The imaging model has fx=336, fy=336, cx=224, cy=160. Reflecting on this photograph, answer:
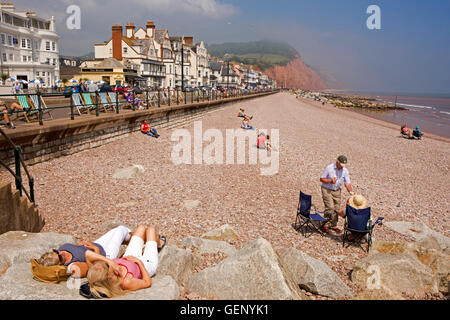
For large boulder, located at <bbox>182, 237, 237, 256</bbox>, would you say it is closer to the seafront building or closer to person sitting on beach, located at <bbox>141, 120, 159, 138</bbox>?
person sitting on beach, located at <bbox>141, 120, 159, 138</bbox>

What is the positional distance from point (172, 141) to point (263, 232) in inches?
364

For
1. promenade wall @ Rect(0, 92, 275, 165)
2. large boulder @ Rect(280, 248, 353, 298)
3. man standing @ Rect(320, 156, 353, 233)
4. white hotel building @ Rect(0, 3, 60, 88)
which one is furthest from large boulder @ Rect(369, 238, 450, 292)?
white hotel building @ Rect(0, 3, 60, 88)

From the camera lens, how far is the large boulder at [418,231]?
6281 mm

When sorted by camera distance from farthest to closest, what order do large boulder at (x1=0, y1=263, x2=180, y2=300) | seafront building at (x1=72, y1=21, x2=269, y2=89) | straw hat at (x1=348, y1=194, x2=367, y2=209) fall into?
seafront building at (x1=72, y1=21, x2=269, y2=89) → straw hat at (x1=348, y1=194, x2=367, y2=209) → large boulder at (x1=0, y1=263, x2=180, y2=300)

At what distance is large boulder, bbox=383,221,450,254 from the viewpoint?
628cm

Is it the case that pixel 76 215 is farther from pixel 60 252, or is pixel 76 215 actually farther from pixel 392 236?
pixel 392 236

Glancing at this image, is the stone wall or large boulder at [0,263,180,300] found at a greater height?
the stone wall

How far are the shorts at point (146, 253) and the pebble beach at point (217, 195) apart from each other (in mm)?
1172

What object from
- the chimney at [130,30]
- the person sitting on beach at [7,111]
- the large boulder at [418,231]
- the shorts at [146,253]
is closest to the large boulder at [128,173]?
the person sitting on beach at [7,111]

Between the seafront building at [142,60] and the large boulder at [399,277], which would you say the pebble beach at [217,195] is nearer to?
the large boulder at [399,277]

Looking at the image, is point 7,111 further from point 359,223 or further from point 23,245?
point 359,223

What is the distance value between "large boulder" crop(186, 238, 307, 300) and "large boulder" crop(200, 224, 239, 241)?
62.8 inches

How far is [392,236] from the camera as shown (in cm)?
675

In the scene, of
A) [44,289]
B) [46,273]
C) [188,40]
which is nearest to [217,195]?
[46,273]
